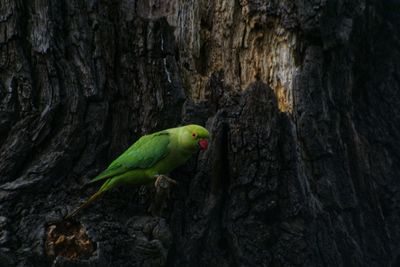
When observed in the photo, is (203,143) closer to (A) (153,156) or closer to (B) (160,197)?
(A) (153,156)

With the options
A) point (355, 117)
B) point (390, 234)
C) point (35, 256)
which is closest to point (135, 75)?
point (35, 256)

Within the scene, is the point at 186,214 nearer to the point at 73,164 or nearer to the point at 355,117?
the point at 73,164

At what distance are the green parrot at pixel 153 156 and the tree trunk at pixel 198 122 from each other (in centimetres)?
9

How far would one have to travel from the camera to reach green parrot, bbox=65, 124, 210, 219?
450 cm

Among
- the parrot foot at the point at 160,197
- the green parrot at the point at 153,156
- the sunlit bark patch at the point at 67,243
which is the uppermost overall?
the green parrot at the point at 153,156

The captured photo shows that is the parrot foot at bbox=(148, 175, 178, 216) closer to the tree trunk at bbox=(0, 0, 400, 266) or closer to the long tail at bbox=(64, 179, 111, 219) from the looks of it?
the tree trunk at bbox=(0, 0, 400, 266)

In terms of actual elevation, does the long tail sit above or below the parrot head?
below

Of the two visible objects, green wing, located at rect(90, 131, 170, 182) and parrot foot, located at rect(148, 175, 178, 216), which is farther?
green wing, located at rect(90, 131, 170, 182)

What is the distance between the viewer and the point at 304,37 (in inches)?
200

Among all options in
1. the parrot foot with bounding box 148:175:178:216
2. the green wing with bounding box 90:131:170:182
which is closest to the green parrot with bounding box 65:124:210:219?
the green wing with bounding box 90:131:170:182

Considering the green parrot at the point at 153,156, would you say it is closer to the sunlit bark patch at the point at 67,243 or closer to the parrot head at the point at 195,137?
the parrot head at the point at 195,137

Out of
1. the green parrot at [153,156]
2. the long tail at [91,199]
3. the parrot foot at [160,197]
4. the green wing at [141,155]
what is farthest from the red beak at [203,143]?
the long tail at [91,199]

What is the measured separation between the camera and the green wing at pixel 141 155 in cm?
448

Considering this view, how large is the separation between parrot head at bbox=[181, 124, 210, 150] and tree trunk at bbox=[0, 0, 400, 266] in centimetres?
8
